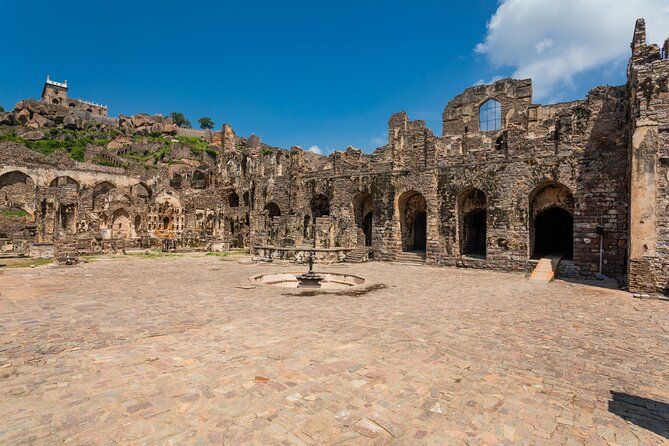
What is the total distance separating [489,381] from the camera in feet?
16.1

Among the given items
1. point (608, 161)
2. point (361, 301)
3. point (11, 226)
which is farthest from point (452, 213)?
point (11, 226)

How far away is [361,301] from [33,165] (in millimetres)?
51010

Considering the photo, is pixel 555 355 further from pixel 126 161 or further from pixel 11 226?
pixel 126 161

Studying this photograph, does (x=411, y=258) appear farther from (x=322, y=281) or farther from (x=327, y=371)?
(x=327, y=371)

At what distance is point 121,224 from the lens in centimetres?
3434

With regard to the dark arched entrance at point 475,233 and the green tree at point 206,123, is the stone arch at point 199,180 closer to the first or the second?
the dark arched entrance at point 475,233

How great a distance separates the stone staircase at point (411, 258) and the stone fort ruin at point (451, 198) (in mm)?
124

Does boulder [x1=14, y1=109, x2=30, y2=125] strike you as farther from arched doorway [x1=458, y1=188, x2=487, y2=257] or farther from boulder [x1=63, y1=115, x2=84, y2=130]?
arched doorway [x1=458, y1=188, x2=487, y2=257]

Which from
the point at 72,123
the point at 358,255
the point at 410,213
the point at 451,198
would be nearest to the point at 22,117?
the point at 72,123

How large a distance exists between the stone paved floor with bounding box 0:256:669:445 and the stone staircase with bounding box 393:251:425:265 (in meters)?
11.6

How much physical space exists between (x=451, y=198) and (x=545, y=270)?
6444 millimetres

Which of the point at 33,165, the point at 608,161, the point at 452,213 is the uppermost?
the point at 33,165

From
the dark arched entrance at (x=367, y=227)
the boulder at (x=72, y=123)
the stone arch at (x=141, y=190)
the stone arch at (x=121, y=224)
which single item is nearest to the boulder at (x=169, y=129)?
the boulder at (x=72, y=123)

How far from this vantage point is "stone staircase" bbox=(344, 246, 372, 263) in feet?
74.3
